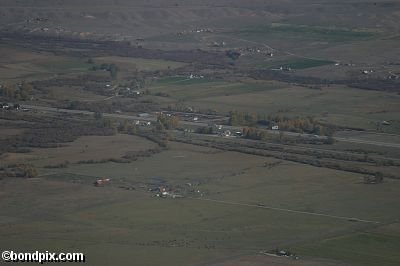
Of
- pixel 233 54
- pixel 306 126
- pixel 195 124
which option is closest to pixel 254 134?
pixel 306 126

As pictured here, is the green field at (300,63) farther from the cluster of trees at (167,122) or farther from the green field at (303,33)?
the cluster of trees at (167,122)

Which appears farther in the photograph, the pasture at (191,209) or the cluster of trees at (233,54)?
the cluster of trees at (233,54)

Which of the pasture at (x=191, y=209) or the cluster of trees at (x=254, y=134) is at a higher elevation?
the cluster of trees at (x=254, y=134)

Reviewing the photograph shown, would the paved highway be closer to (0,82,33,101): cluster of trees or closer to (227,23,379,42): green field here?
(0,82,33,101): cluster of trees

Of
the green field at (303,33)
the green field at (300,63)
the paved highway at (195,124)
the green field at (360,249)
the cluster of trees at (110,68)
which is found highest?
the green field at (303,33)

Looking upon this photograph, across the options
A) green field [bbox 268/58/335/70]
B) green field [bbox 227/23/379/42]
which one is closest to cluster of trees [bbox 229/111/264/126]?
green field [bbox 268/58/335/70]

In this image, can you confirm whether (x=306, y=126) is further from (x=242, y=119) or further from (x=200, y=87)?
(x=200, y=87)

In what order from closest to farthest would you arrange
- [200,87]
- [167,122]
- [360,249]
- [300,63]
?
[360,249] → [167,122] → [200,87] → [300,63]

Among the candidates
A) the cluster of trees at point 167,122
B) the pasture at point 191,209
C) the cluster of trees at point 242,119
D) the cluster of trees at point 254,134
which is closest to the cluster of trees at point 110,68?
the cluster of trees at point 242,119

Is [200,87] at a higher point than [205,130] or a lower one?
higher

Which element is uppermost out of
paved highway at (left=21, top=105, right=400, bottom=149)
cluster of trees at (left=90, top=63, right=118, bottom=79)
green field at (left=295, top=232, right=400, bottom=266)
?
cluster of trees at (left=90, top=63, right=118, bottom=79)
